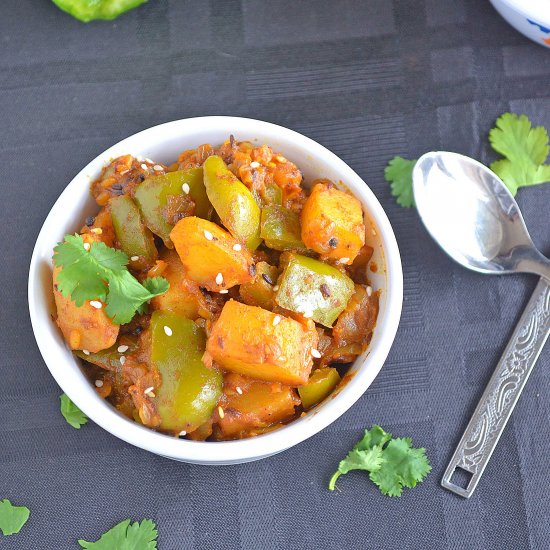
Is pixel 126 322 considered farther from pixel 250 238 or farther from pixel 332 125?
pixel 332 125

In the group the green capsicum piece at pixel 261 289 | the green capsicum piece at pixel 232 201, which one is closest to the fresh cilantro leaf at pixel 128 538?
the green capsicum piece at pixel 261 289

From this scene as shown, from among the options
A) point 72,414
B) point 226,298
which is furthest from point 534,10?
point 72,414

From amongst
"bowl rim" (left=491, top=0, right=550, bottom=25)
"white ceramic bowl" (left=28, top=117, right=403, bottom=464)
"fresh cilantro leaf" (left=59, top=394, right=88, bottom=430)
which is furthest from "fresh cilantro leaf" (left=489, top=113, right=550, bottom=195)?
"fresh cilantro leaf" (left=59, top=394, right=88, bottom=430)

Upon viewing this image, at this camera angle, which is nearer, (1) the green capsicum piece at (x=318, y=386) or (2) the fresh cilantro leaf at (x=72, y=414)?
(1) the green capsicum piece at (x=318, y=386)

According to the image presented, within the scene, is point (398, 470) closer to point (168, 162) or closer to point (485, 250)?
point (485, 250)

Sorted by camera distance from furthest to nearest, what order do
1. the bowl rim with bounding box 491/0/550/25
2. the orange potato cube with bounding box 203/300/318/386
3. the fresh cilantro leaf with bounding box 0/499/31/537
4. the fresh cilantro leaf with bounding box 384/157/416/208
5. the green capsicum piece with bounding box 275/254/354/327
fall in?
the fresh cilantro leaf with bounding box 384/157/416/208
the fresh cilantro leaf with bounding box 0/499/31/537
the bowl rim with bounding box 491/0/550/25
the green capsicum piece with bounding box 275/254/354/327
the orange potato cube with bounding box 203/300/318/386

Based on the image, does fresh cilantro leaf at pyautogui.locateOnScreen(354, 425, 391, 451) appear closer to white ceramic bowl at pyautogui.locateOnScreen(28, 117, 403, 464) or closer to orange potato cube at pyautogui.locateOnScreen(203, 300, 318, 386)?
white ceramic bowl at pyautogui.locateOnScreen(28, 117, 403, 464)

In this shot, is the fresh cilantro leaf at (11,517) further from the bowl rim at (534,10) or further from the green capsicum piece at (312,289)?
the bowl rim at (534,10)
